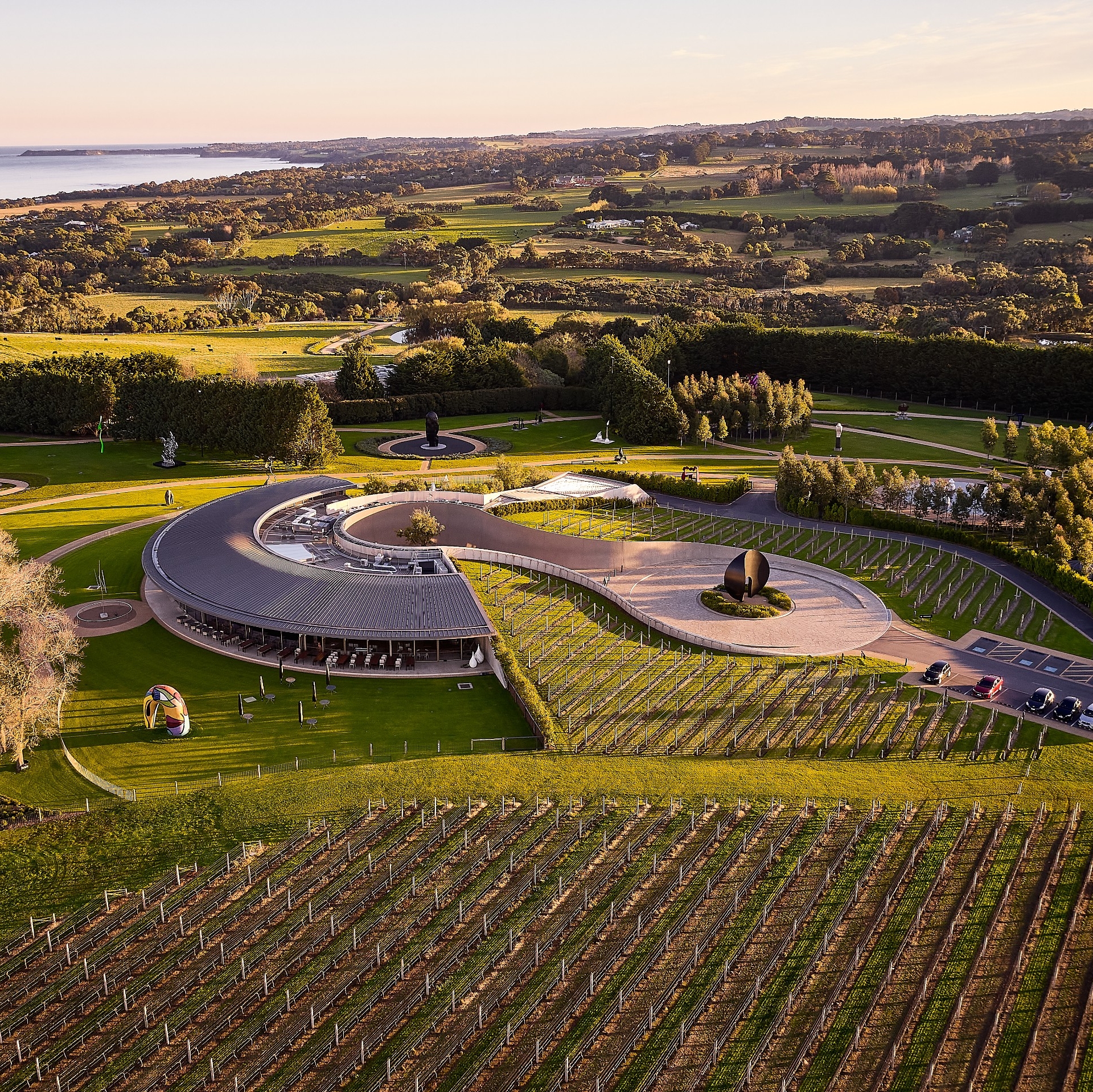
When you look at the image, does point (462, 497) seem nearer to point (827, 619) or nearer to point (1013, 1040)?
point (827, 619)

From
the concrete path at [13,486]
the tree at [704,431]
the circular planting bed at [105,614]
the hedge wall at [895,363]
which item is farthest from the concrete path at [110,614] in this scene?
the hedge wall at [895,363]

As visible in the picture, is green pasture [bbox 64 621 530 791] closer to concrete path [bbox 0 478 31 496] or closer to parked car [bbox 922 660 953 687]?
parked car [bbox 922 660 953 687]

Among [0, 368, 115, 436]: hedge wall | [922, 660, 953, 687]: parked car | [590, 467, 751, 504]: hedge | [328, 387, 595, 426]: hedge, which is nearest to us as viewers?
[922, 660, 953, 687]: parked car

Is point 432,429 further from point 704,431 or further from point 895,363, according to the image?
point 895,363

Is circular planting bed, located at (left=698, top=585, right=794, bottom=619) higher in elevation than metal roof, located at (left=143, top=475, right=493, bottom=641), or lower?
lower

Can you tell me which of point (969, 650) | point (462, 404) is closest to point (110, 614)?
point (969, 650)

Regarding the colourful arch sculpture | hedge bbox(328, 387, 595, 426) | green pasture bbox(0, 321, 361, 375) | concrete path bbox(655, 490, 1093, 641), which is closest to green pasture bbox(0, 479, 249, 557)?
hedge bbox(328, 387, 595, 426)
